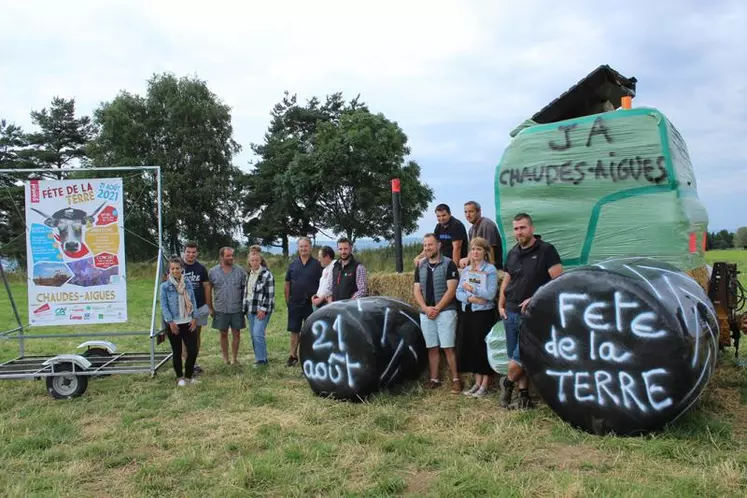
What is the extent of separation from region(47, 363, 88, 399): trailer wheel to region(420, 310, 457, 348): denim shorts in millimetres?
3877

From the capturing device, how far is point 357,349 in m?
5.87

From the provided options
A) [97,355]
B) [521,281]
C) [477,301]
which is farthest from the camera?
[97,355]

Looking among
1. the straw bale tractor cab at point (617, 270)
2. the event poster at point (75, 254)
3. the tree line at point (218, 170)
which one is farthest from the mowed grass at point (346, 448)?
the tree line at point (218, 170)

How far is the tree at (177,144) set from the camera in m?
34.2

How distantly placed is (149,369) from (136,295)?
1258 centimetres

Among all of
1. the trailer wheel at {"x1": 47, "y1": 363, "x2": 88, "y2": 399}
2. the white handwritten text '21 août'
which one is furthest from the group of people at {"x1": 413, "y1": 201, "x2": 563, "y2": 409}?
the trailer wheel at {"x1": 47, "y1": 363, "x2": 88, "y2": 399}

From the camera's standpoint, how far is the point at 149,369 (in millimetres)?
6656

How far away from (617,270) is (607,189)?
1189mm

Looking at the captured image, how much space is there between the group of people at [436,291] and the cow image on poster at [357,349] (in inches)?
12.6

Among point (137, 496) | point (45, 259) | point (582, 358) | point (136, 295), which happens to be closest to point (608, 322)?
point (582, 358)

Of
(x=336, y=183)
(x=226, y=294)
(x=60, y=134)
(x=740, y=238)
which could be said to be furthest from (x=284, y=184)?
(x=740, y=238)

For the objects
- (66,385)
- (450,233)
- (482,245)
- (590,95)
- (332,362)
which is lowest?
(66,385)

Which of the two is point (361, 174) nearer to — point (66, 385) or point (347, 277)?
point (347, 277)

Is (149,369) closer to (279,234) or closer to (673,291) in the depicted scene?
(673,291)
